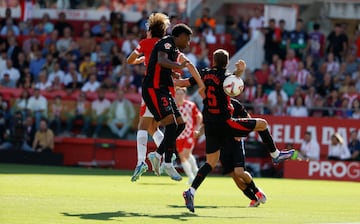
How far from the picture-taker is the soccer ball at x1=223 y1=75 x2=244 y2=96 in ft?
46.5

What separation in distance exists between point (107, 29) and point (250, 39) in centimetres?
465

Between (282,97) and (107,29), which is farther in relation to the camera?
(107,29)

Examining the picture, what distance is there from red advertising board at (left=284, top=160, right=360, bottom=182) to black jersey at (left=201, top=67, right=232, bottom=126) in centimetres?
1197

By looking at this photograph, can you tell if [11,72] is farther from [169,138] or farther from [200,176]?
[200,176]

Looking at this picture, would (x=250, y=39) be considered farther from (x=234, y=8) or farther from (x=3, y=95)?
(x=3, y=95)

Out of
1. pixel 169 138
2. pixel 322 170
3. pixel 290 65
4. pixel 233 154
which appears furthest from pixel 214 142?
pixel 290 65

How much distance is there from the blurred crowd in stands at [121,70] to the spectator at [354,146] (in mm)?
731

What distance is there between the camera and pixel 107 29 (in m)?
32.5

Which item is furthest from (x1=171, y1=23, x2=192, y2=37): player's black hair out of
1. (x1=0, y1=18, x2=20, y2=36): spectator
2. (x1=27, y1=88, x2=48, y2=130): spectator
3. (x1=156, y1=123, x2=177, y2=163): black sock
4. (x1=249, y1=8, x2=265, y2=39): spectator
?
(x1=0, y1=18, x2=20, y2=36): spectator

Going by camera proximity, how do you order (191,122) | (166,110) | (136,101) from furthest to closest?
1. (136,101)
2. (191,122)
3. (166,110)

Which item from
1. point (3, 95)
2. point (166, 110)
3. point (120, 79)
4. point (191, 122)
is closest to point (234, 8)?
point (120, 79)

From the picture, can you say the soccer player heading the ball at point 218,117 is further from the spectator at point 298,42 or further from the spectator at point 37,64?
the spectator at point 37,64

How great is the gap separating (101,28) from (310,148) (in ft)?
29.1

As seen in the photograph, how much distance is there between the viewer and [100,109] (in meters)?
28.1
